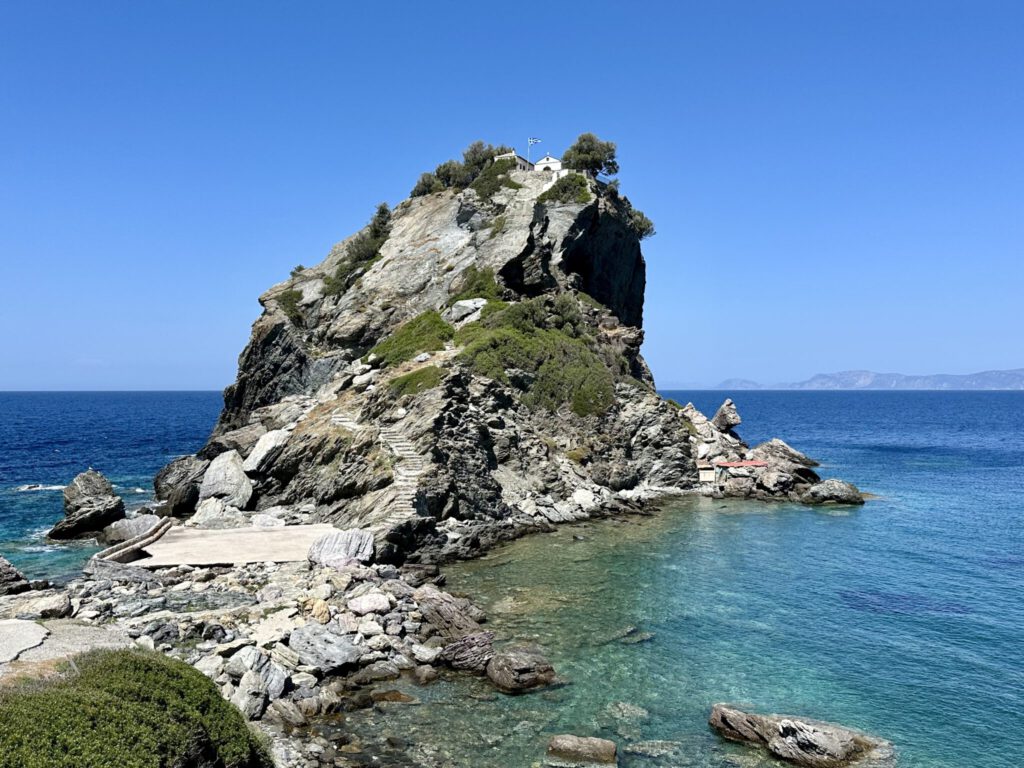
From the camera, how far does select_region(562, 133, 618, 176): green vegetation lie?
8306 centimetres

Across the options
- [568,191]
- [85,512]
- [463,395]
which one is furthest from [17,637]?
[568,191]

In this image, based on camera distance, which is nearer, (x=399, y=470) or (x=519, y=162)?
(x=399, y=470)

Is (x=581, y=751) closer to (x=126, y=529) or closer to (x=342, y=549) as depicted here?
(x=342, y=549)

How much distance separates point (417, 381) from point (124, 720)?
38358 mm

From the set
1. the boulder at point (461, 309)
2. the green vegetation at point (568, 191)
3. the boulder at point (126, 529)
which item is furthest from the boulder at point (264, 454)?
the green vegetation at point (568, 191)

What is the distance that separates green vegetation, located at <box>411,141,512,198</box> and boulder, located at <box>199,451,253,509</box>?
49.9 metres

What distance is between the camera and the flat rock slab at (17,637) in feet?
50.8

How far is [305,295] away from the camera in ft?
251

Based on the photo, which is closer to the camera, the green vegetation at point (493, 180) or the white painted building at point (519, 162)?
the green vegetation at point (493, 180)

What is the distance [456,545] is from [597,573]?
800cm

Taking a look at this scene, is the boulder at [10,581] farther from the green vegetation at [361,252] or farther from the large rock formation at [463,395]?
the green vegetation at [361,252]

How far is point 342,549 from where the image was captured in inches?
1271

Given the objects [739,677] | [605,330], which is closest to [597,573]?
[739,677]

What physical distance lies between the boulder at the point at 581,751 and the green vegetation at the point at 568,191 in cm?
6382
